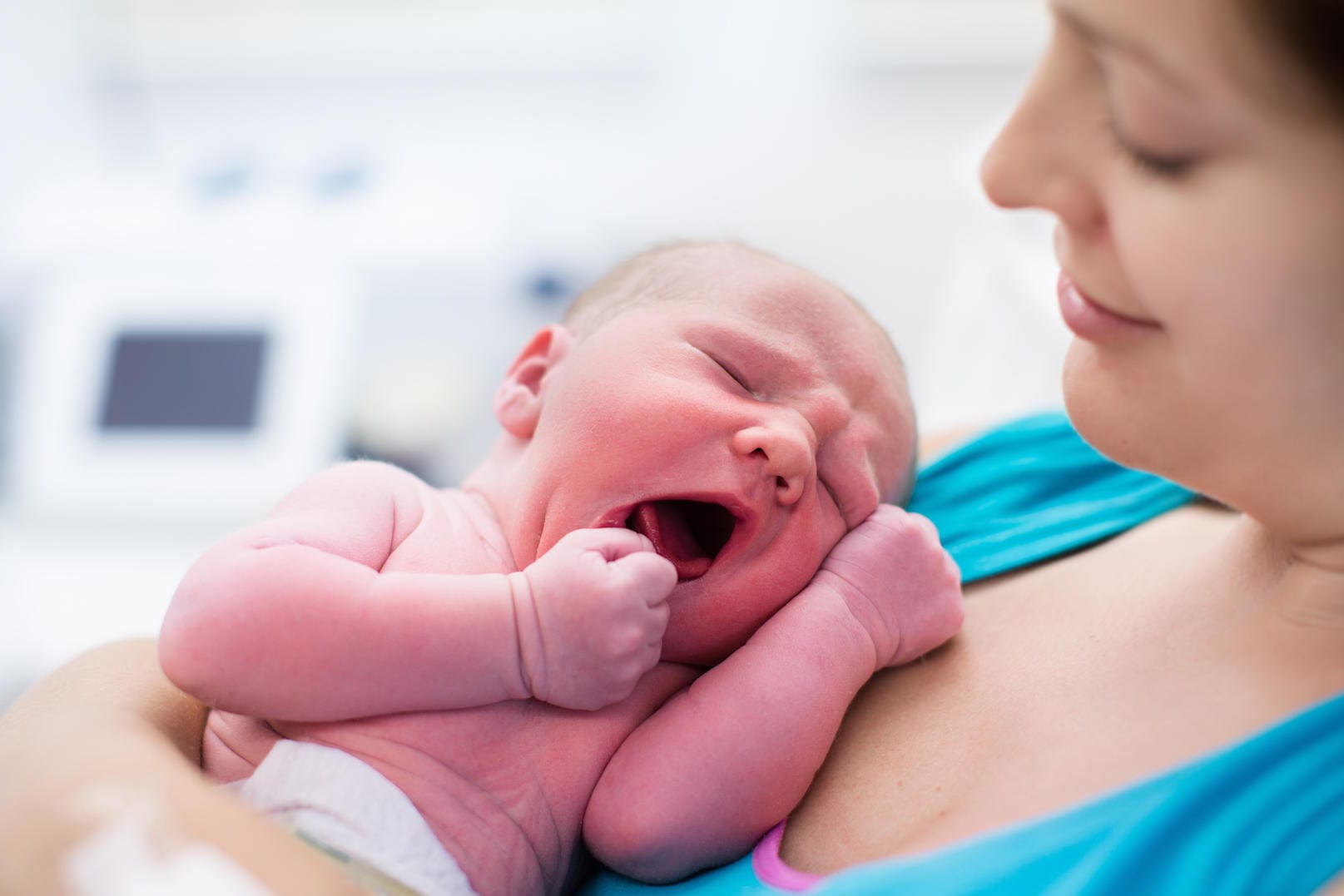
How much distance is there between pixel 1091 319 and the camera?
752 millimetres

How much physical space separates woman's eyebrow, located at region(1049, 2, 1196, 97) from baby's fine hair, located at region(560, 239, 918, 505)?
0.44 meters

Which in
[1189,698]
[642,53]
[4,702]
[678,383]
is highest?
[642,53]

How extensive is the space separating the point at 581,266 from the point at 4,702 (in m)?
1.61

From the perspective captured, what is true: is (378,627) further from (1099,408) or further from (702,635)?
(1099,408)

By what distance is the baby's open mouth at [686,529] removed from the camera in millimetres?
933

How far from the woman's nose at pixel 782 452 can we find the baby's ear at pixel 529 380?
24 cm

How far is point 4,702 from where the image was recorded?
82.7 inches

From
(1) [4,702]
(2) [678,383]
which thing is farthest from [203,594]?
(1) [4,702]

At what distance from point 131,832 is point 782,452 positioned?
538 mm

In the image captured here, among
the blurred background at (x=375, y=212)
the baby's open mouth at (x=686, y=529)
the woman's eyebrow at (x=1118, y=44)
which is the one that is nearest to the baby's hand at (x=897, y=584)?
the baby's open mouth at (x=686, y=529)

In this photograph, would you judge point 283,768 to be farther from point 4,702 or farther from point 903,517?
point 4,702

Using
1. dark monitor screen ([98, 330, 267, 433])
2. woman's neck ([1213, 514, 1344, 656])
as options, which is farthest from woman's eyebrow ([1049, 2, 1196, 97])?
dark monitor screen ([98, 330, 267, 433])

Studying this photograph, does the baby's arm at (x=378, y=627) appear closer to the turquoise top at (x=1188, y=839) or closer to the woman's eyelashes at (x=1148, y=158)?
the turquoise top at (x=1188, y=839)

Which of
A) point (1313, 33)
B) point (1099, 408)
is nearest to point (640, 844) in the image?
point (1099, 408)
